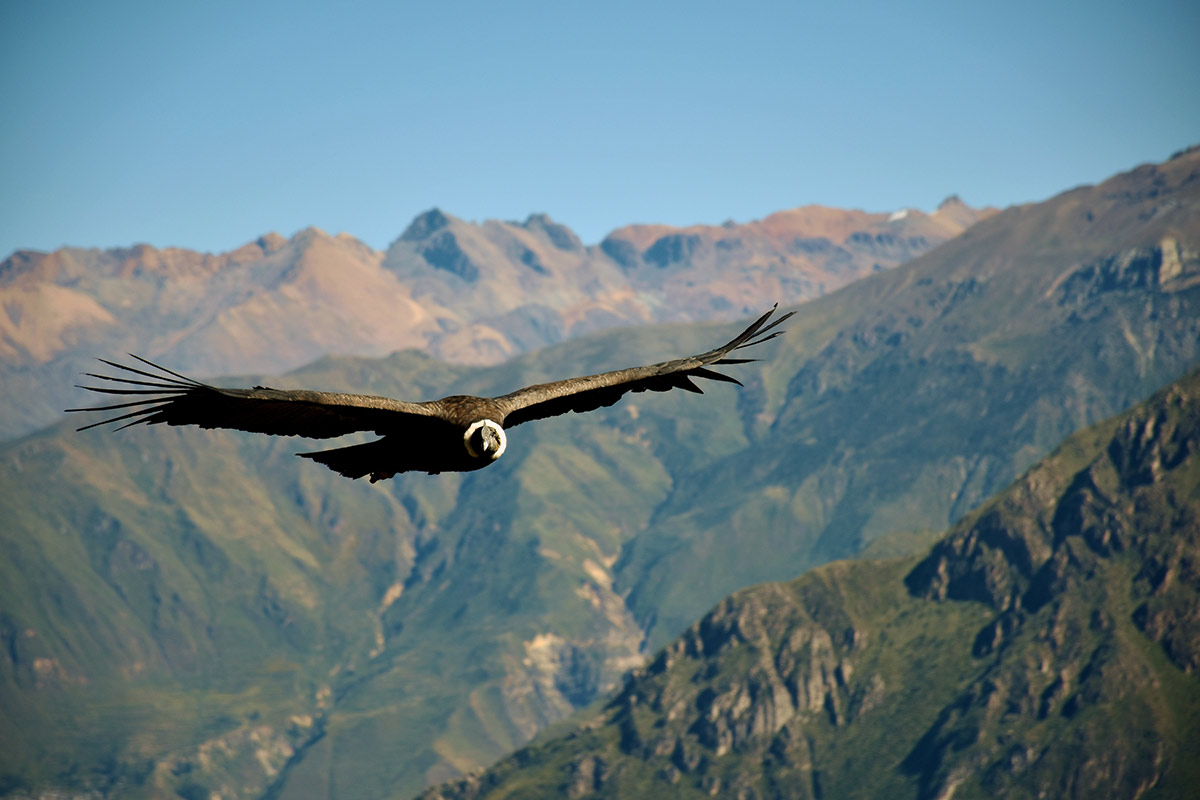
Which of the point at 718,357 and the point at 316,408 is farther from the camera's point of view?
the point at 718,357

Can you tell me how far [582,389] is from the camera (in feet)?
153

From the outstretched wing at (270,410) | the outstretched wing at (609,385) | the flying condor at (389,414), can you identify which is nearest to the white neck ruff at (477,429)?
the flying condor at (389,414)

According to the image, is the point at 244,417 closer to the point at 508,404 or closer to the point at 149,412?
the point at 149,412

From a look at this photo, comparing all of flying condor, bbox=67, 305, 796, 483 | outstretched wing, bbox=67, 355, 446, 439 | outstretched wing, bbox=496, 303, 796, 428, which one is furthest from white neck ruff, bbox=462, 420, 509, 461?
outstretched wing, bbox=496, 303, 796, 428

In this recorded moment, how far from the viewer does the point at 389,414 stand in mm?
42375

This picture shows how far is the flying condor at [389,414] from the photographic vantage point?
39.5 meters

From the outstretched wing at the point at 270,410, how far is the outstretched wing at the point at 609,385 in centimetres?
403

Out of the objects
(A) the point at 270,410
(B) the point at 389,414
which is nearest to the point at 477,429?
(B) the point at 389,414

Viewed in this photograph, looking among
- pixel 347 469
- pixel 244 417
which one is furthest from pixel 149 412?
pixel 347 469

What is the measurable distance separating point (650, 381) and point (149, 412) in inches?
661

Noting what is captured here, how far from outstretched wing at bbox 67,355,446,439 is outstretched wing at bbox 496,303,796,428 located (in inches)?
159

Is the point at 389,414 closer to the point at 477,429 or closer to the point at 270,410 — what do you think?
the point at 477,429

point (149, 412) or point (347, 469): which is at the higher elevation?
point (149, 412)

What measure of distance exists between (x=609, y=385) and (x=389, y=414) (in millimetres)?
7988
